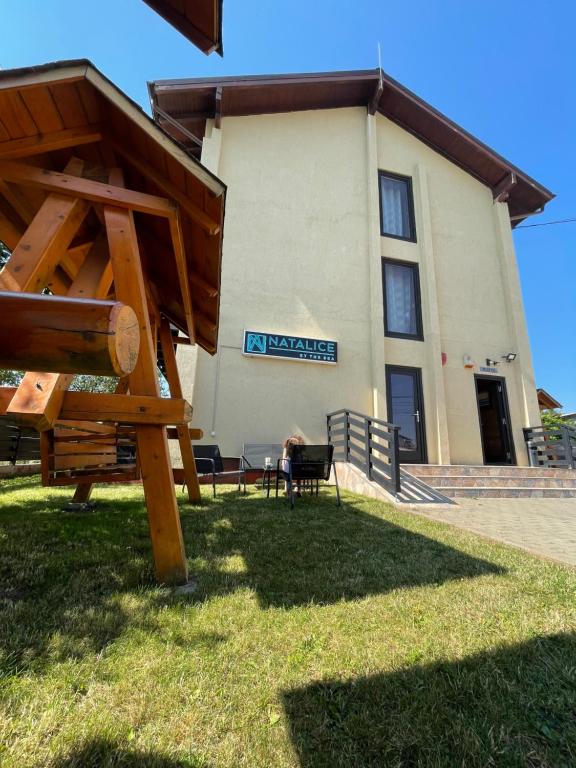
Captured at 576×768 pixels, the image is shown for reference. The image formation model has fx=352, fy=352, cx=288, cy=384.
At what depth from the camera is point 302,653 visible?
5.13 ft

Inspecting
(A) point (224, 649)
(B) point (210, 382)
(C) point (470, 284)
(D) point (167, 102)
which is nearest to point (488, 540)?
(A) point (224, 649)

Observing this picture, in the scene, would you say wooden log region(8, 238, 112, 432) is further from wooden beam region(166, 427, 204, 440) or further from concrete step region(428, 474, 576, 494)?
concrete step region(428, 474, 576, 494)

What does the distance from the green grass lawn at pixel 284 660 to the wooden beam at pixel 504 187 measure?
13.3m

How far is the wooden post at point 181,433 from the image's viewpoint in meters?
4.80

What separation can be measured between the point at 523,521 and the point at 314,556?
3.44 m

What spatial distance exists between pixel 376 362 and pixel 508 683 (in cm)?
839

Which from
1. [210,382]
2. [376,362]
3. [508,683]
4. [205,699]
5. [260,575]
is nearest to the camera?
[205,699]

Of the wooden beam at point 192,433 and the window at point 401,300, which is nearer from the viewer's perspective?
the wooden beam at point 192,433

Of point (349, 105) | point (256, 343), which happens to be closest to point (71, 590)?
point (256, 343)

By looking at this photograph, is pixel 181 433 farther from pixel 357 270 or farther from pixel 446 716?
pixel 357 270

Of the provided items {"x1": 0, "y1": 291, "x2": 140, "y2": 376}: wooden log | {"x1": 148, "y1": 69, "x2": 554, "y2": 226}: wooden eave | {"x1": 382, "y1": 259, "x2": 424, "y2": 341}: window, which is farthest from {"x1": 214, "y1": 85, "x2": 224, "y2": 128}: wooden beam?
{"x1": 0, "y1": 291, "x2": 140, "y2": 376}: wooden log

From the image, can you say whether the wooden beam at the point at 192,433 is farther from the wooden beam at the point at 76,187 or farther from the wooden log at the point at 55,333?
the wooden log at the point at 55,333

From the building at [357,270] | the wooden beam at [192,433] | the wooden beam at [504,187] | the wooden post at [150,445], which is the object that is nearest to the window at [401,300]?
the building at [357,270]

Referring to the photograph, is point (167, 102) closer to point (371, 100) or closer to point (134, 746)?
point (371, 100)
